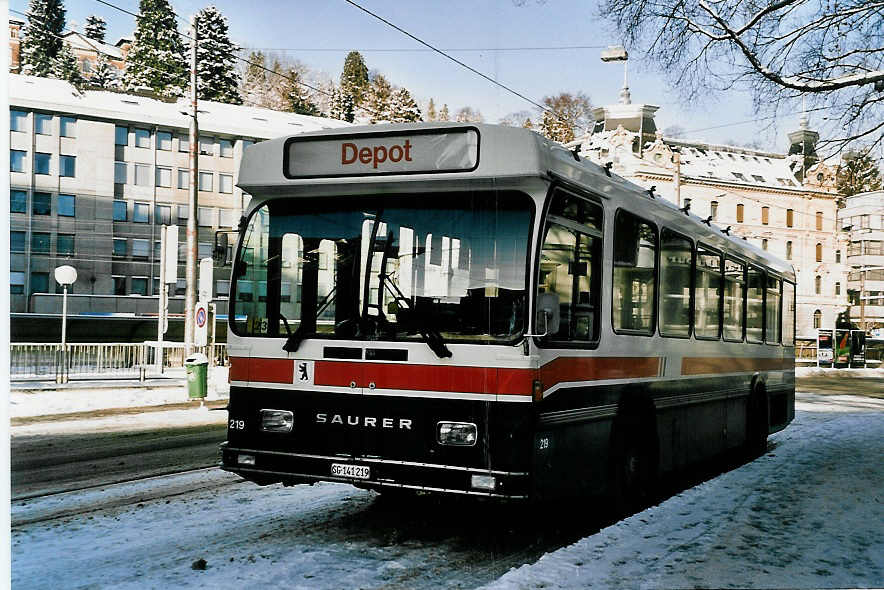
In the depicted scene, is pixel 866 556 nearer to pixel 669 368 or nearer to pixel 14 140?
pixel 669 368

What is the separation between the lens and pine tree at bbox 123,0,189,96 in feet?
27.9

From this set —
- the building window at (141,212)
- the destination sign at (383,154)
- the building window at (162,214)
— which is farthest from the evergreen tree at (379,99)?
the building window at (162,214)

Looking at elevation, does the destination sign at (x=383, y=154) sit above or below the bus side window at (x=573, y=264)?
above

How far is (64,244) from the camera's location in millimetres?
10336

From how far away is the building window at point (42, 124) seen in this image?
22.8 feet

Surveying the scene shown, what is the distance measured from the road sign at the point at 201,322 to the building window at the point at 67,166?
7.98 metres

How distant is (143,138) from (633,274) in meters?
7.40

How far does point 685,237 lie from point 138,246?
8946 mm

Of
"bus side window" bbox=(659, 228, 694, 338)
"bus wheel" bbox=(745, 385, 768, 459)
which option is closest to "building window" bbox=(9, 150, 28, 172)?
"bus side window" bbox=(659, 228, 694, 338)

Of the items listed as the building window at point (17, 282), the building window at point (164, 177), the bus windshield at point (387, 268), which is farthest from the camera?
the building window at point (164, 177)

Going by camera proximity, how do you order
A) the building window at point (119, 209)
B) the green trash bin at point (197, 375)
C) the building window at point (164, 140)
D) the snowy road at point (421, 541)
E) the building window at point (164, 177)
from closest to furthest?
the snowy road at point (421, 541) < the building window at point (119, 209) < the building window at point (164, 140) < the building window at point (164, 177) < the green trash bin at point (197, 375)

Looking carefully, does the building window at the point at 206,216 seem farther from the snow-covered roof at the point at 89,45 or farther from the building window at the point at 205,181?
the snow-covered roof at the point at 89,45

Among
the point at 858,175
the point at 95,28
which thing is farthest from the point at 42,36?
the point at 858,175

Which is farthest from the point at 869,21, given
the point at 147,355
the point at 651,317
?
the point at 147,355
